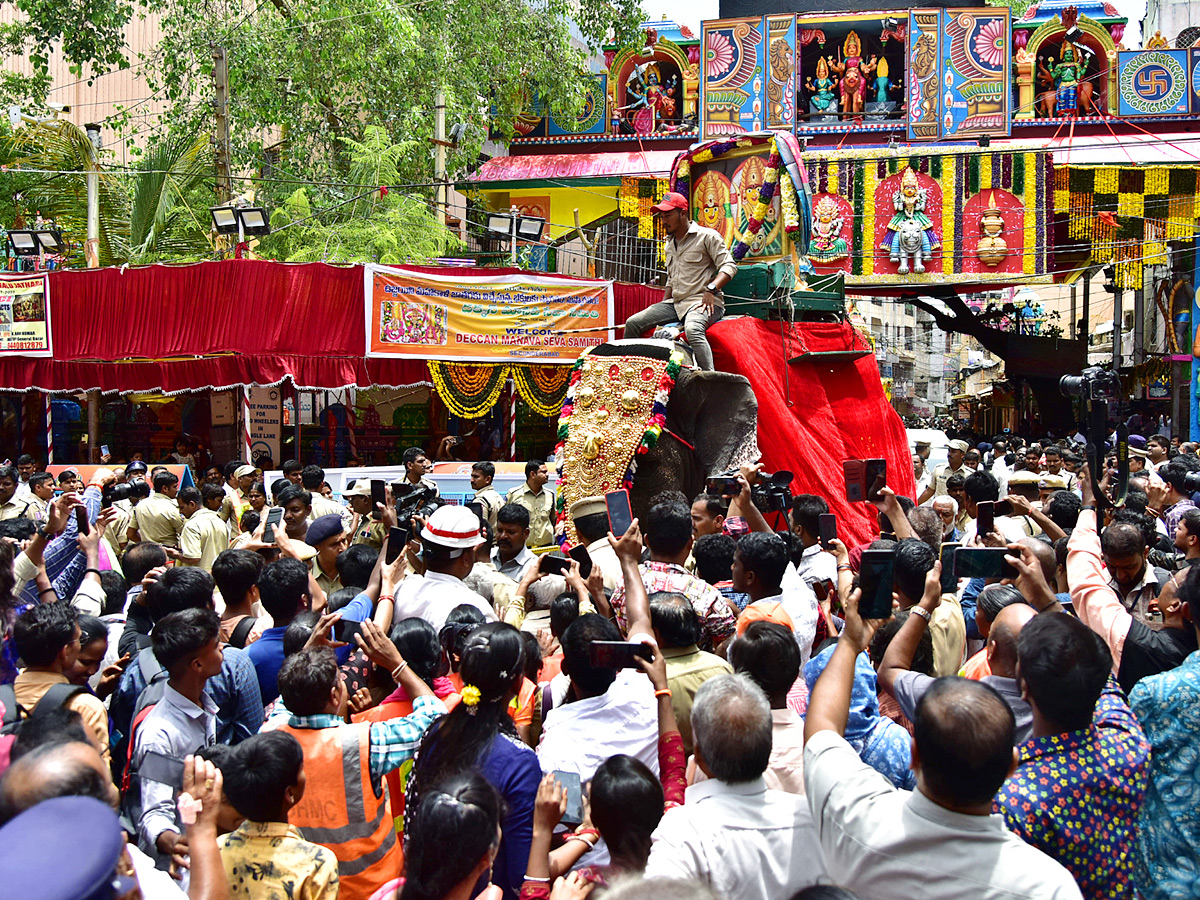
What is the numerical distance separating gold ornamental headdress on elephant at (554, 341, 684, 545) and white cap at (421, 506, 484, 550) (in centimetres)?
320

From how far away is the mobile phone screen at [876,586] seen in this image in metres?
2.95

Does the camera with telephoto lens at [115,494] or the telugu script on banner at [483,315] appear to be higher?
the telugu script on banner at [483,315]

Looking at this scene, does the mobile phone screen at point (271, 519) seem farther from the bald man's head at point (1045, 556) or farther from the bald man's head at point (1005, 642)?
the bald man's head at point (1005, 642)

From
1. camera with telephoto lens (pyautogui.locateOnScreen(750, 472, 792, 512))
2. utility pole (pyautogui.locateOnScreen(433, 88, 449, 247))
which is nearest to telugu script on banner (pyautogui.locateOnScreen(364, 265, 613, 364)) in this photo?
utility pole (pyautogui.locateOnScreen(433, 88, 449, 247))

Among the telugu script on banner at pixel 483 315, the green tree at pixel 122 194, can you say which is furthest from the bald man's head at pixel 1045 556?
the green tree at pixel 122 194

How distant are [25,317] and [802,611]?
13.8m

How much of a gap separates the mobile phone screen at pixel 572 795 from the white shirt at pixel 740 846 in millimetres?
325

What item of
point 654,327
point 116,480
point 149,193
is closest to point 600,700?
point 654,327

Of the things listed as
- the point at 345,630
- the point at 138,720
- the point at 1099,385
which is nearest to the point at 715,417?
the point at 1099,385

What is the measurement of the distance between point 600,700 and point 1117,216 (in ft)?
69.5

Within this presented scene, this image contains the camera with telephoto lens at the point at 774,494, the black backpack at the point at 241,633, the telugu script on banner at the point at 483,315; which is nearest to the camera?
the black backpack at the point at 241,633

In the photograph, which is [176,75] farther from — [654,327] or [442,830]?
[442,830]

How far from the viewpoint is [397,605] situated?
452 centimetres

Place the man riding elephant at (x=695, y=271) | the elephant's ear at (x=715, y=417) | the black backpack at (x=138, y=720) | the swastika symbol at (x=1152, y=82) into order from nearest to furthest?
the black backpack at (x=138, y=720) → the elephant's ear at (x=715, y=417) → the man riding elephant at (x=695, y=271) → the swastika symbol at (x=1152, y=82)
